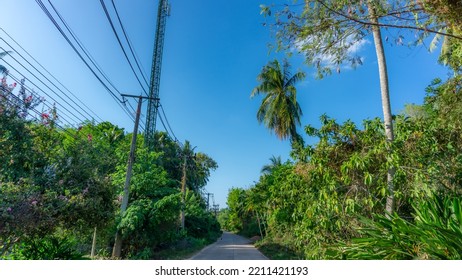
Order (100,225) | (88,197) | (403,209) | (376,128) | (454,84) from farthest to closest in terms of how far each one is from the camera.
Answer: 1. (100,225)
2. (88,197)
3. (454,84)
4. (403,209)
5. (376,128)

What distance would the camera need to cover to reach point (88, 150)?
8977 millimetres

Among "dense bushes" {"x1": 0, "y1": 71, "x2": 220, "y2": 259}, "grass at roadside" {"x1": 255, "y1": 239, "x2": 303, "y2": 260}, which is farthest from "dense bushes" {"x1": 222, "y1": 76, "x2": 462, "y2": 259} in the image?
"dense bushes" {"x1": 0, "y1": 71, "x2": 220, "y2": 259}

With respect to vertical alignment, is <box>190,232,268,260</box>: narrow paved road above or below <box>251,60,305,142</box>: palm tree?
below

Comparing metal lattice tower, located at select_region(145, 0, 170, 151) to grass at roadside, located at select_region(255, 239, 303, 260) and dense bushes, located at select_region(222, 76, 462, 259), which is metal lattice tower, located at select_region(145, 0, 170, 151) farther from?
dense bushes, located at select_region(222, 76, 462, 259)

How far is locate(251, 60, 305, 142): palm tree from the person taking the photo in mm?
17797

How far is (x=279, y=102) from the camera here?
715 inches

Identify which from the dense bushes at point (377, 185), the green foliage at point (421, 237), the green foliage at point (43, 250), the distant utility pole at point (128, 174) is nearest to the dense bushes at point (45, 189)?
the green foliage at point (43, 250)

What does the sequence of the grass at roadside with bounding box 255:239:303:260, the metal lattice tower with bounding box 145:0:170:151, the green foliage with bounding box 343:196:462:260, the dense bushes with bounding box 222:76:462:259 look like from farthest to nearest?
the metal lattice tower with bounding box 145:0:170:151
the grass at roadside with bounding box 255:239:303:260
the dense bushes with bounding box 222:76:462:259
the green foliage with bounding box 343:196:462:260

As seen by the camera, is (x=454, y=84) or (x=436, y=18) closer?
(x=436, y=18)

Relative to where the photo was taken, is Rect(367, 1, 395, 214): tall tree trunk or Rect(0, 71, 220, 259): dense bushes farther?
Rect(0, 71, 220, 259): dense bushes

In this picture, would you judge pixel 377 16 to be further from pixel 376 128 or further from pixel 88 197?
pixel 88 197

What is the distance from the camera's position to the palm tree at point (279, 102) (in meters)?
17.8

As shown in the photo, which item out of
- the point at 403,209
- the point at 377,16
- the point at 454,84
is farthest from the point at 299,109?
the point at 377,16

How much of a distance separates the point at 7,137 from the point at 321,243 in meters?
6.89
